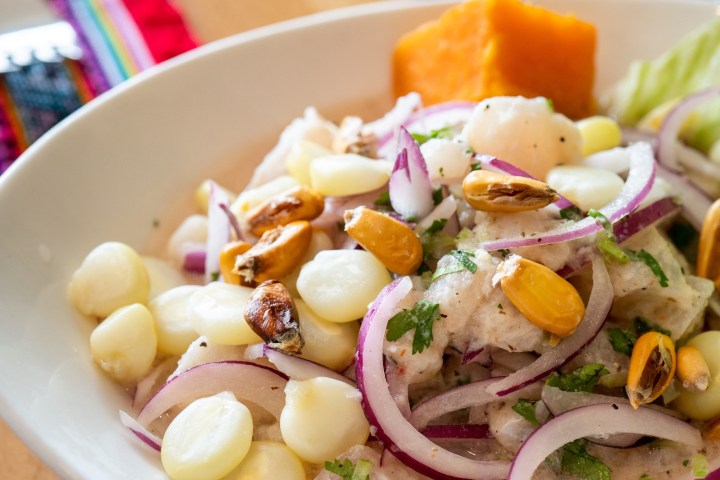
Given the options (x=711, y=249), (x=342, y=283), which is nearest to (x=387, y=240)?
(x=342, y=283)

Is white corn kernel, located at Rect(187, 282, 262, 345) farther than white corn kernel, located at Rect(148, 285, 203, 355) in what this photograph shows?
No

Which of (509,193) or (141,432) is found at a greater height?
(509,193)

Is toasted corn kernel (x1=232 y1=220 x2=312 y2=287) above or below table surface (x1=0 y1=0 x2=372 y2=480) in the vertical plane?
below

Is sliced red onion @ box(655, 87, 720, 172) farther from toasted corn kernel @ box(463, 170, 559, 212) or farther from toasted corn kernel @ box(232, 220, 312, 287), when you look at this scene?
toasted corn kernel @ box(232, 220, 312, 287)

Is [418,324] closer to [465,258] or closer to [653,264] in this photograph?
[465,258]

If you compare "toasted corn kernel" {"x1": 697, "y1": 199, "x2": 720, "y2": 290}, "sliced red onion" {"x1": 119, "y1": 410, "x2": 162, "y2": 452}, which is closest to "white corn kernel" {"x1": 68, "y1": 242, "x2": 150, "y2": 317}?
"sliced red onion" {"x1": 119, "y1": 410, "x2": 162, "y2": 452}

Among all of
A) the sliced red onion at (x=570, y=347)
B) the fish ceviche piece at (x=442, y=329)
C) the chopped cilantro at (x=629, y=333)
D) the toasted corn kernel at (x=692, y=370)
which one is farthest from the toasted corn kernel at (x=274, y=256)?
the toasted corn kernel at (x=692, y=370)

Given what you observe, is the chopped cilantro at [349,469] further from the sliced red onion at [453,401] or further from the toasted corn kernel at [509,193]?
the toasted corn kernel at [509,193]
